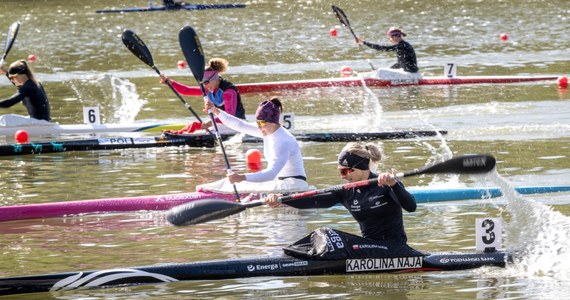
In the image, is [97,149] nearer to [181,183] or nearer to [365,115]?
[181,183]

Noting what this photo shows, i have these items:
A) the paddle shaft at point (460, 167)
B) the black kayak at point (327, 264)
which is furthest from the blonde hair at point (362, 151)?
the black kayak at point (327, 264)

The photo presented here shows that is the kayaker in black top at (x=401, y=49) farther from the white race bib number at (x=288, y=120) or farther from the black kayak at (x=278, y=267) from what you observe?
the black kayak at (x=278, y=267)

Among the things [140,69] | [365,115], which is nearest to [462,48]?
[140,69]

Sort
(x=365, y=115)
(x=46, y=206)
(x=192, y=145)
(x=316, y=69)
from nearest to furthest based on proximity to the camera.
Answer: (x=46, y=206), (x=192, y=145), (x=365, y=115), (x=316, y=69)

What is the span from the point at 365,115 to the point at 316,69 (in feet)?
31.8

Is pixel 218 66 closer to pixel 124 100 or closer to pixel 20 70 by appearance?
pixel 20 70

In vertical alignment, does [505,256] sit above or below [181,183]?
below

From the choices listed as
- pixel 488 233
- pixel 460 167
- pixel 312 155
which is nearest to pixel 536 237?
pixel 488 233

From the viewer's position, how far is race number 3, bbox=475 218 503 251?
37.0 feet

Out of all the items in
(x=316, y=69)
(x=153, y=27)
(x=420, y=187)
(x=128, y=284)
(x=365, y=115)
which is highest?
(x=153, y=27)

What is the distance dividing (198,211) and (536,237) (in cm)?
356

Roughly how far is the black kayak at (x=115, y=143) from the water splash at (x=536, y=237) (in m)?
6.95

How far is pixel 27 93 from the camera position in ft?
69.1

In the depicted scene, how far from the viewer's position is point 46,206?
14.9 meters
